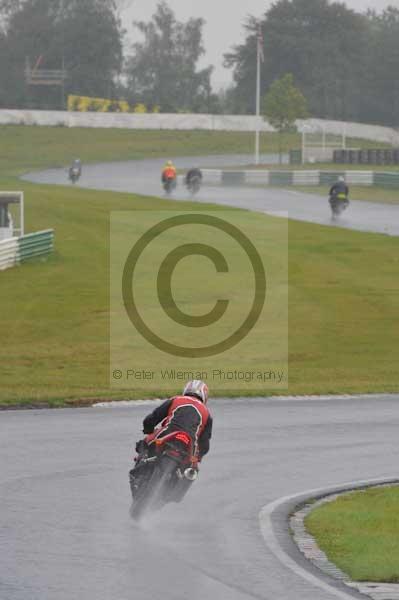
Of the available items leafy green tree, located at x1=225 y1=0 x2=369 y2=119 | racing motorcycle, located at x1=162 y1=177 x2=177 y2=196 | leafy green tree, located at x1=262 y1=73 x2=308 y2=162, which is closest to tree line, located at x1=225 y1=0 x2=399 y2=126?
leafy green tree, located at x1=225 y1=0 x2=369 y2=119

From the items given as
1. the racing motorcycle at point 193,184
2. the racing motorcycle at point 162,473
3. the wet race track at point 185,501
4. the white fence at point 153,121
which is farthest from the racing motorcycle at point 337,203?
the white fence at point 153,121

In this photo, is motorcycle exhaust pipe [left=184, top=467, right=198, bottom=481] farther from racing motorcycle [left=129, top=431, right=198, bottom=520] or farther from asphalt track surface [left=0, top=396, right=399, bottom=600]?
A: asphalt track surface [left=0, top=396, right=399, bottom=600]

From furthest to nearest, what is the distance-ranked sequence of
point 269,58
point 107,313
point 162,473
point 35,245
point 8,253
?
point 269,58
point 35,245
point 8,253
point 107,313
point 162,473

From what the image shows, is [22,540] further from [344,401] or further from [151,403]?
[344,401]

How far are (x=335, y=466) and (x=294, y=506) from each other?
7.77 feet

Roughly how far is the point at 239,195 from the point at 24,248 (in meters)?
24.1

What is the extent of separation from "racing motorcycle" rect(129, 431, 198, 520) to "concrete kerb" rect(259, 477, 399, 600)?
3.19 ft

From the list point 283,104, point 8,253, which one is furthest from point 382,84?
point 8,253

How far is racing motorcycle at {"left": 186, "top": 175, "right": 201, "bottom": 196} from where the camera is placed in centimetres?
6106

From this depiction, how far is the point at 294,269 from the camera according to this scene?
3725 cm

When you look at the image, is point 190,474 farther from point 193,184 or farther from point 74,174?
point 74,174

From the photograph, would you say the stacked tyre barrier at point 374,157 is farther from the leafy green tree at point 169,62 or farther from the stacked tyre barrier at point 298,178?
the leafy green tree at point 169,62

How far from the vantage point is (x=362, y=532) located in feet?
38.1

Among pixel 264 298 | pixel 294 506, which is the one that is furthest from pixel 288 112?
pixel 294 506
